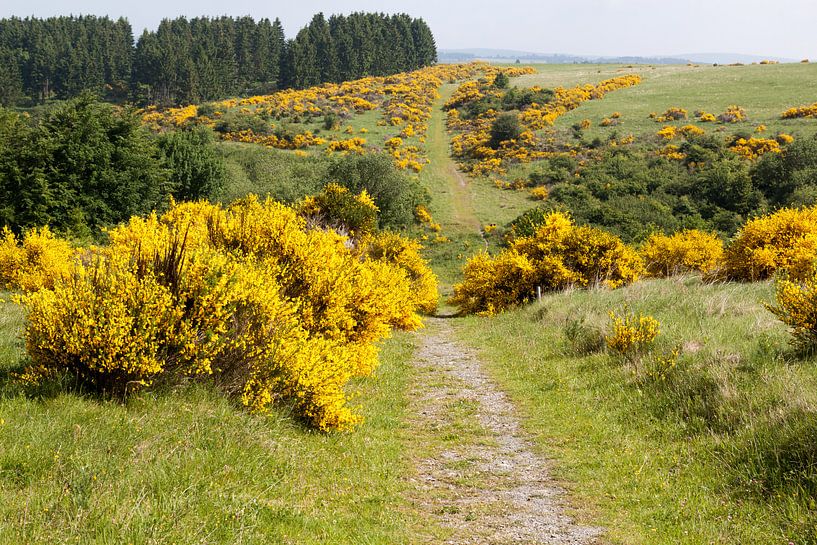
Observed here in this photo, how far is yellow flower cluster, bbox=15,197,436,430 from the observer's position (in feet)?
19.2

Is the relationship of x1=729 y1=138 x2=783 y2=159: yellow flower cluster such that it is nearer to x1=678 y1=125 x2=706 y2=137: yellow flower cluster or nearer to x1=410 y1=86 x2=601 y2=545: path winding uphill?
x1=678 y1=125 x2=706 y2=137: yellow flower cluster

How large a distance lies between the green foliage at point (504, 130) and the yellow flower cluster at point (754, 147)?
938 inches

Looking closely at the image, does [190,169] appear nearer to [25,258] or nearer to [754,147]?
[25,258]

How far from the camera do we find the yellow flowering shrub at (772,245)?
1691cm

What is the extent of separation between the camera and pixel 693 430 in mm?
7477

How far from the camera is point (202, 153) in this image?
138 ft

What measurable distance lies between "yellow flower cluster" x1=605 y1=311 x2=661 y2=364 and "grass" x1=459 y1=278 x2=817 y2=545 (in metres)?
0.27

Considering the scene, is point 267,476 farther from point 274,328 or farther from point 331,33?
point 331,33

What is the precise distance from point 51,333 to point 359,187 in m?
39.5

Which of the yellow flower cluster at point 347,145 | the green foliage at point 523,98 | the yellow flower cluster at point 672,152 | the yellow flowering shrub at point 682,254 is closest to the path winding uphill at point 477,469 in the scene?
the yellow flowering shrub at point 682,254

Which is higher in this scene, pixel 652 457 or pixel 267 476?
pixel 267 476

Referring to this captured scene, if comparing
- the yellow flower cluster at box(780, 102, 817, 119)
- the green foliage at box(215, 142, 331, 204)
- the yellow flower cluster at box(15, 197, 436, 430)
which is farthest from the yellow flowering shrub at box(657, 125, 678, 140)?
the yellow flower cluster at box(15, 197, 436, 430)

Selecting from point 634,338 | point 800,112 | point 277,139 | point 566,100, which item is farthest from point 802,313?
point 566,100

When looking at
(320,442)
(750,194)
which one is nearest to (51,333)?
(320,442)
